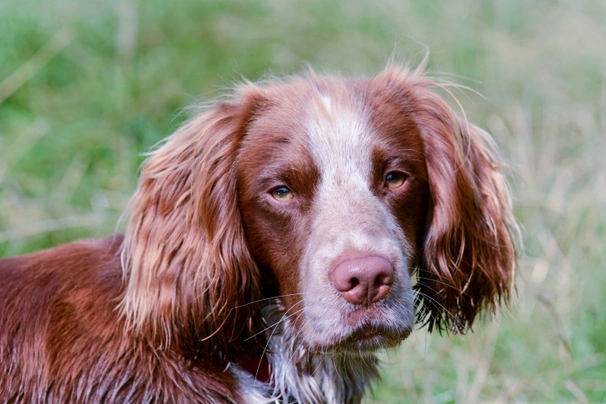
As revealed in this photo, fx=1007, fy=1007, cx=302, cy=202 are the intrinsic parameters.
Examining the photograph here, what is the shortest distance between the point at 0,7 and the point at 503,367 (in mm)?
4515

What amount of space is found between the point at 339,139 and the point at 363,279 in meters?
0.55

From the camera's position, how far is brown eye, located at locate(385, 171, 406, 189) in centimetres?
331

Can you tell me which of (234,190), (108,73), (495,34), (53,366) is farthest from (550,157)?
(53,366)

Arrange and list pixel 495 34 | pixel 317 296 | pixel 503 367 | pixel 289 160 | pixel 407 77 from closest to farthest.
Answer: pixel 317 296 < pixel 289 160 < pixel 407 77 < pixel 503 367 < pixel 495 34

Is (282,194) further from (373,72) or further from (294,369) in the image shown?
(373,72)

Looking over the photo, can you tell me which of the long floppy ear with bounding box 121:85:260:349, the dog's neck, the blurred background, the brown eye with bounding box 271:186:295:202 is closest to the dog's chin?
the dog's neck

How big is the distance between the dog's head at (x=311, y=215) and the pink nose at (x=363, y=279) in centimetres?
3

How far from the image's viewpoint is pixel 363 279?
9.69 ft

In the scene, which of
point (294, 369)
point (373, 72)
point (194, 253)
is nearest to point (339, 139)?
point (194, 253)

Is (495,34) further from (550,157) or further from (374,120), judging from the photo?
(374,120)

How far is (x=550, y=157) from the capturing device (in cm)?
714

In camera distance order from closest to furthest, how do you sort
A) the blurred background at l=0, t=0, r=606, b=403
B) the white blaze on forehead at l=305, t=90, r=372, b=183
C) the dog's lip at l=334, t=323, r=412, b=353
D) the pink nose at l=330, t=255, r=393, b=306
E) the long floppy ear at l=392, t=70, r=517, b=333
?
the pink nose at l=330, t=255, r=393, b=306 < the dog's lip at l=334, t=323, r=412, b=353 < the white blaze on forehead at l=305, t=90, r=372, b=183 < the long floppy ear at l=392, t=70, r=517, b=333 < the blurred background at l=0, t=0, r=606, b=403

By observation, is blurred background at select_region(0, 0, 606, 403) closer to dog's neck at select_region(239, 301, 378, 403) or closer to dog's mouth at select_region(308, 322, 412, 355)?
dog's neck at select_region(239, 301, 378, 403)

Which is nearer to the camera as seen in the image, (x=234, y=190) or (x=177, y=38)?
(x=234, y=190)
